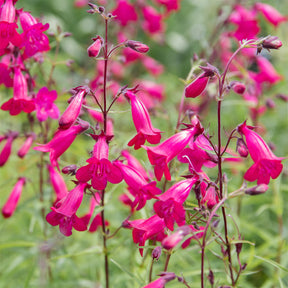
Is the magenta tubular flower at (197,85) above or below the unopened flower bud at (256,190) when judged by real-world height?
above

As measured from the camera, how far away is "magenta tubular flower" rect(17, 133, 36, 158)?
301cm

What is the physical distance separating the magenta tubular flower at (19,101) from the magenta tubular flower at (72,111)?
0.74 metres

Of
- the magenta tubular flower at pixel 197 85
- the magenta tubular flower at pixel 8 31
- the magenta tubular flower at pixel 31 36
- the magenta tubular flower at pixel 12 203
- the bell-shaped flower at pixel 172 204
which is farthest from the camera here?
the magenta tubular flower at pixel 12 203

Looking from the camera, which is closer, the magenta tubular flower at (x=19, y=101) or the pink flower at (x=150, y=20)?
the magenta tubular flower at (x=19, y=101)

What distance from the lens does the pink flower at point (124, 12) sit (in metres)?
5.37

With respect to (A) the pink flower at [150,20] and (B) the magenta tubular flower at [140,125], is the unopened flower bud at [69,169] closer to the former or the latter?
(B) the magenta tubular flower at [140,125]

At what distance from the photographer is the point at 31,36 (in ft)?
8.82

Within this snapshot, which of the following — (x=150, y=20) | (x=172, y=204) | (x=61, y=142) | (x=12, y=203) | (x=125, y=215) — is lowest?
(x=125, y=215)

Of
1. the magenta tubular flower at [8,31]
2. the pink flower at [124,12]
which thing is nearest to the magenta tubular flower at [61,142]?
the magenta tubular flower at [8,31]

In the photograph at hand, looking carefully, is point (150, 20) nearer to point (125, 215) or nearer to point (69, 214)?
point (125, 215)

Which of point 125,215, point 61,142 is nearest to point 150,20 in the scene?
point 125,215

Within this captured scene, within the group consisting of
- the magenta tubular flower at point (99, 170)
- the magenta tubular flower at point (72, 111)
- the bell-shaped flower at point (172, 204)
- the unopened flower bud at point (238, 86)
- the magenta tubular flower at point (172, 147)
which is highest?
the unopened flower bud at point (238, 86)

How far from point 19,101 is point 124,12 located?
302cm

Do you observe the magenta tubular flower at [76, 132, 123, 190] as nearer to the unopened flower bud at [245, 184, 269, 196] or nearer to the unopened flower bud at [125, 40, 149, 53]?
the unopened flower bud at [125, 40, 149, 53]
